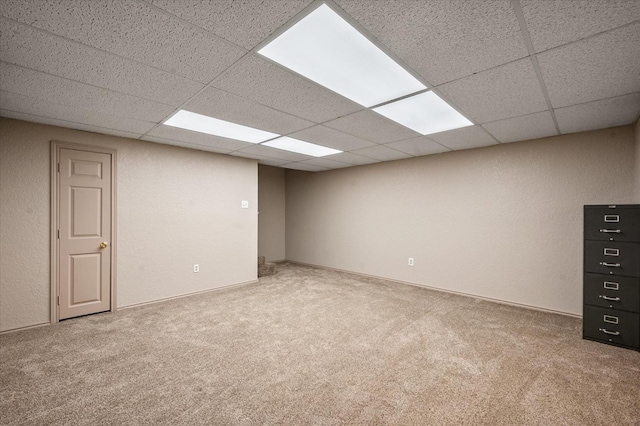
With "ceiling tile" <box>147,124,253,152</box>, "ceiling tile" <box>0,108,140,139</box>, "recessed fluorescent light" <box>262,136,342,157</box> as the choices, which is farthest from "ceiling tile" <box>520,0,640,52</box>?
"ceiling tile" <box>0,108,140,139</box>

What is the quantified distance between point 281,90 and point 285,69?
→ 1.10 feet

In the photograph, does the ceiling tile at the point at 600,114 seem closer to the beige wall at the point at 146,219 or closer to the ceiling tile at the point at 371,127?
the ceiling tile at the point at 371,127

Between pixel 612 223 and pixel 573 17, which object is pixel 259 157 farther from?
pixel 612 223

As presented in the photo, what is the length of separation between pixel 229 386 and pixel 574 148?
4684 mm

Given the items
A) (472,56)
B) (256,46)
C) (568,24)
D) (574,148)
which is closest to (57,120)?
(256,46)

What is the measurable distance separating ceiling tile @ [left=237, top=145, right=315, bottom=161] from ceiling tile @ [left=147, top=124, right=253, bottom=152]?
19 centimetres

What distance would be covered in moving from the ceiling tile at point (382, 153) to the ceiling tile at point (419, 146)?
0.43ft

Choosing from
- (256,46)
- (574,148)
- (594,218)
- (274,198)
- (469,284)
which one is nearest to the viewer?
(256,46)

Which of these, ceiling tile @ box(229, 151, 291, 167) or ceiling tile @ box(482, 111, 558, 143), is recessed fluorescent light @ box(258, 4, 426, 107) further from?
ceiling tile @ box(229, 151, 291, 167)

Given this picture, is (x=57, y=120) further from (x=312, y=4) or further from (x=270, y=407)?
(x=270, y=407)

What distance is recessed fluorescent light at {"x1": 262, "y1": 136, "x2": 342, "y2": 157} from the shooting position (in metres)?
3.88

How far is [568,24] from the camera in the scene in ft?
4.77

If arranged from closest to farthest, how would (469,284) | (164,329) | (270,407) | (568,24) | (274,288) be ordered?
(568,24), (270,407), (164,329), (469,284), (274,288)

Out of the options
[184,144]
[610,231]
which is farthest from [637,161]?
[184,144]
